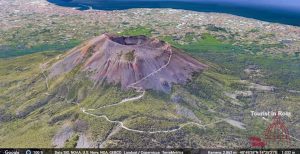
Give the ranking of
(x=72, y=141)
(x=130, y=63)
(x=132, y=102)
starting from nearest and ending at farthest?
(x=72, y=141)
(x=132, y=102)
(x=130, y=63)

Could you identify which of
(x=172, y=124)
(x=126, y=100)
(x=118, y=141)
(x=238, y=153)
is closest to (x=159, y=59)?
(x=126, y=100)

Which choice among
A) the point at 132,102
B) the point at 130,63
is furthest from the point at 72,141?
the point at 130,63

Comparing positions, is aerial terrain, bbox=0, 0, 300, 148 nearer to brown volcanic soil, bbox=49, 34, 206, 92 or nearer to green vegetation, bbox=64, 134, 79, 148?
green vegetation, bbox=64, 134, 79, 148

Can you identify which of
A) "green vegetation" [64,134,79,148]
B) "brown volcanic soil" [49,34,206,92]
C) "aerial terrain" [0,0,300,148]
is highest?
"brown volcanic soil" [49,34,206,92]

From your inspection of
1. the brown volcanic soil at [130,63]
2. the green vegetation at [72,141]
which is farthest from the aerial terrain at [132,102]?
the brown volcanic soil at [130,63]

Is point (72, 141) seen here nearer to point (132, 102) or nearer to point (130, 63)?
point (132, 102)

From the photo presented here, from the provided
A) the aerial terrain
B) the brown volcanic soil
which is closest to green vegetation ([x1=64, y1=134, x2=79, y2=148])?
the aerial terrain

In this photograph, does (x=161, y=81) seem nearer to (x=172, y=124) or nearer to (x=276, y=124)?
(x=172, y=124)

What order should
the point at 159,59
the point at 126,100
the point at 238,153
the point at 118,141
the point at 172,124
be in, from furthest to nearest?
the point at 159,59 → the point at 126,100 → the point at 172,124 → the point at 118,141 → the point at 238,153
